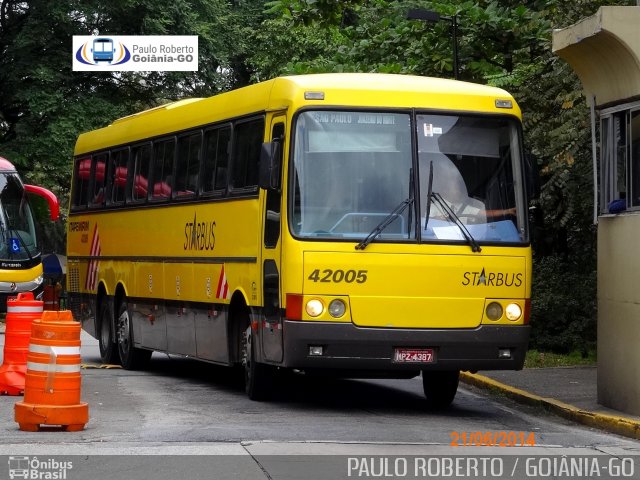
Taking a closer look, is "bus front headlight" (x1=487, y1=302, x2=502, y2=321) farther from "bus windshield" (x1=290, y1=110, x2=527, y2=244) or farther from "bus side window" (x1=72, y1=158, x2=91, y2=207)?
"bus side window" (x1=72, y1=158, x2=91, y2=207)

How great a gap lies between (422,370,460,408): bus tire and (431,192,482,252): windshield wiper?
1.76 m

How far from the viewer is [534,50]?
80.4 feet

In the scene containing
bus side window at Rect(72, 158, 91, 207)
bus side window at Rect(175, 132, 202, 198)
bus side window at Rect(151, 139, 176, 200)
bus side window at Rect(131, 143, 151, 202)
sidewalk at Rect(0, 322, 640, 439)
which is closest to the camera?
sidewalk at Rect(0, 322, 640, 439)

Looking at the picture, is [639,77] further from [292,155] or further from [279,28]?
[279,28]

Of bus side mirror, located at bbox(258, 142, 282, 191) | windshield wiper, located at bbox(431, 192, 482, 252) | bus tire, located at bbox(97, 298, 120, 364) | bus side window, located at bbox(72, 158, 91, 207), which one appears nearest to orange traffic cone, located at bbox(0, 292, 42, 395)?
bus side mirror, located at bbox(258, 142, 282, 191)

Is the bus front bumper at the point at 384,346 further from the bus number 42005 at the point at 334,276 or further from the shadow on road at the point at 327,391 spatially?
the shadow on road at the point at 327,391

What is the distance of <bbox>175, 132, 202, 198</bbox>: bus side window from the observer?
17.4 m

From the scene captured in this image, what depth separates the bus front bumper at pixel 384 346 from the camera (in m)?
13.6

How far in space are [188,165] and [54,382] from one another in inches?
237

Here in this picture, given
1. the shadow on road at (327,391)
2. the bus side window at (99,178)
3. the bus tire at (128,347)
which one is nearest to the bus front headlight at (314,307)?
the shadow on road at (327,391)

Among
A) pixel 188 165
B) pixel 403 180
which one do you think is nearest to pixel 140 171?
pixel 188 165

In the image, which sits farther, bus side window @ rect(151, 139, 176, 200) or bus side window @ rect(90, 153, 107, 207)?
bus side window @ rect(90, 153, 107, 207)

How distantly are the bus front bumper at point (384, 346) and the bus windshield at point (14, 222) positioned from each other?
19.2 meters

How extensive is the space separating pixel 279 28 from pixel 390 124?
33979 mm
